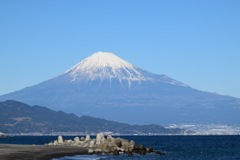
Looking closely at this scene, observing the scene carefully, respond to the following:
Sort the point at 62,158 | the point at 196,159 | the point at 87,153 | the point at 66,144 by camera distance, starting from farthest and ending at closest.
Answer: the point at 66,144
the point at 87,153
the point at 196,159
the point at 62,158

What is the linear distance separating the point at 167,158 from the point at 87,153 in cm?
1221

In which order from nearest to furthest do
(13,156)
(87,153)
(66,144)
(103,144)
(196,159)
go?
(13,156)
(196,159)
(87,153)
(103,144)
(66,144)

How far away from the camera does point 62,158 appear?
7562 cm

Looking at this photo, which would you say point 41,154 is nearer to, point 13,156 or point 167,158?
point 13,156

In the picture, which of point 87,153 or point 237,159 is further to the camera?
point 87,153

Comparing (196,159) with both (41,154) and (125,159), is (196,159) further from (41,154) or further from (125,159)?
(41,154)

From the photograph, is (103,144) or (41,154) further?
(103,144)

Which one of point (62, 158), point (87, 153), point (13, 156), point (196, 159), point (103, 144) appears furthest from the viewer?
point (103, 144)

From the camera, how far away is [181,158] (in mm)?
83312

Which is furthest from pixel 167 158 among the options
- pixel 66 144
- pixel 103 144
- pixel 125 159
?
pixel 66 144

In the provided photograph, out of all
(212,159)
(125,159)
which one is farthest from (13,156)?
(212,159)

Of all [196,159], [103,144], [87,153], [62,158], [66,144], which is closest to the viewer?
Answer: [62,158]

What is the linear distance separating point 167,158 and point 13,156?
984 inches

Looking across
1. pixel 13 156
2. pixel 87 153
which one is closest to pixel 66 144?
pixel 87 153
